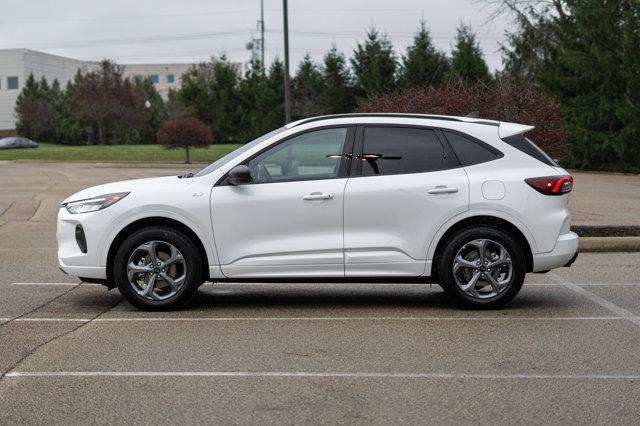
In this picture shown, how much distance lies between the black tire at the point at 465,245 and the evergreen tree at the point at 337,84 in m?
46.6

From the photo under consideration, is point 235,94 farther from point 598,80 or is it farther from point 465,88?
point 465,88

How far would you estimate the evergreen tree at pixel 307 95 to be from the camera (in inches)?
2146

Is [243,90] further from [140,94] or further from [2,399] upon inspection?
[2,399]

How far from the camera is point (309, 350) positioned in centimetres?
705

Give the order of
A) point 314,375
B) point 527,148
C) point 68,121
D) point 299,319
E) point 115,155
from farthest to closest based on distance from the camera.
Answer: point 68,121, point 115,155, point 527,148, point 299,319, point 314,375

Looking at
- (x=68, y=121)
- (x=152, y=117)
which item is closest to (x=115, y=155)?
(x=152, y=117)

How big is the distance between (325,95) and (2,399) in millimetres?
49828

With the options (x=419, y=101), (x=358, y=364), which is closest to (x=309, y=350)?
(x=358, y=364)

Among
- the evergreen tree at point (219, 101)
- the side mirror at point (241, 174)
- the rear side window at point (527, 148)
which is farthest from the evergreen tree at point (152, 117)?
the rear side window at point (527, 148)

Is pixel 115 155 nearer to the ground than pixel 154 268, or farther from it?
nearer to the ground

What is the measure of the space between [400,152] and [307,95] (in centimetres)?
4732

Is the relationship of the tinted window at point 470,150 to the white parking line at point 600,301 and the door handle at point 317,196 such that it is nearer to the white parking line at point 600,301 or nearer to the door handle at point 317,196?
the door handle at point 317,196

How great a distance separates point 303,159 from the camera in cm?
876

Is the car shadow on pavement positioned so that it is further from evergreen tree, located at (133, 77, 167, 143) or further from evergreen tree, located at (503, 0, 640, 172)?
evergreen tree, located at (133, 77, 167, 143)
